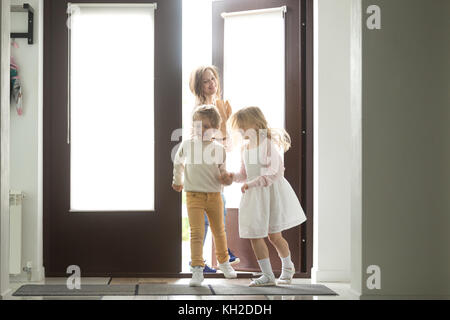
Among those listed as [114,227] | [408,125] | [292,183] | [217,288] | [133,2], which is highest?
[133,2]

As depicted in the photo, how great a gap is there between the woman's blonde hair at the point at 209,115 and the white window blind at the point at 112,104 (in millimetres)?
554

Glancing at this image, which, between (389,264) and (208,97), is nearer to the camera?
(389,264)

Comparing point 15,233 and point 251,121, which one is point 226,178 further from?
point 15,233

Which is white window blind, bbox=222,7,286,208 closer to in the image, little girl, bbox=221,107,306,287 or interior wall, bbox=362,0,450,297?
little girl, bbox=221,107,306,287

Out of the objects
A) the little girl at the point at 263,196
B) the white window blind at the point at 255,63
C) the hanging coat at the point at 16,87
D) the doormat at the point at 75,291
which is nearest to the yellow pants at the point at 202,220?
the little girl at the point at 263,196

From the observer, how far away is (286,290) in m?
3.58

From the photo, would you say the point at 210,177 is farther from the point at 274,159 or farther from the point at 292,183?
the point at 292,183

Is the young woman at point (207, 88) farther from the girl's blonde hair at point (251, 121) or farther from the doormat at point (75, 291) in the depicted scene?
the doormat at point (75, 291)

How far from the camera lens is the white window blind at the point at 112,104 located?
14.3 feet

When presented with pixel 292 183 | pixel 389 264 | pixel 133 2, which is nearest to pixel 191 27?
pixel 133 2

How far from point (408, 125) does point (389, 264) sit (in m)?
0.68

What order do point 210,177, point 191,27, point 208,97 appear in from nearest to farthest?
point 210,177
point 208,97
point 191,27

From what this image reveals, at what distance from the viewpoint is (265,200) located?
3732 mm

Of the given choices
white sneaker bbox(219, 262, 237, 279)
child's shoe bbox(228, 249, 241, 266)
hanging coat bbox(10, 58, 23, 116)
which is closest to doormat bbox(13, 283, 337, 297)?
white sneaker bbox(219, 262, 237, 279)
